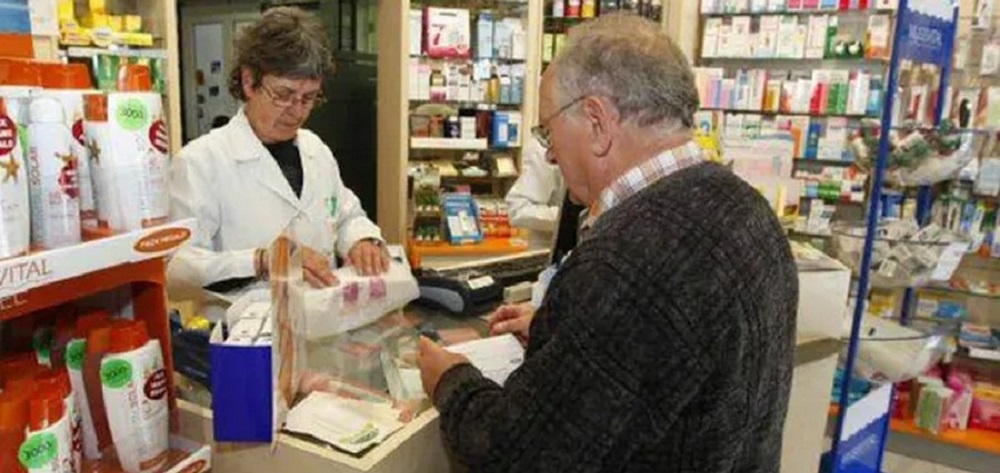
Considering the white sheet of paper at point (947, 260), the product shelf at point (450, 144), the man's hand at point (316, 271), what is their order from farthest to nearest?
the product shelf at point (450, 144) → the white sheet of paper at point (947, 260) → the man's hand at point (316, 271)

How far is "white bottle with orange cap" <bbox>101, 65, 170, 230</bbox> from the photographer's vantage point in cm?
109

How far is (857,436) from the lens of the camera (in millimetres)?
2928

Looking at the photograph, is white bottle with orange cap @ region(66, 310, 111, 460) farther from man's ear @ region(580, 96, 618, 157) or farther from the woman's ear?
the woman's ear

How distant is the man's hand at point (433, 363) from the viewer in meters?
1.32

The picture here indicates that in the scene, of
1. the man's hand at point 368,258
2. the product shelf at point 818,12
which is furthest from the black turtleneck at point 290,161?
the product shelf at point 818,12

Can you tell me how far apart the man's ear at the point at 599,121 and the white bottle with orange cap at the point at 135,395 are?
2.57 feet

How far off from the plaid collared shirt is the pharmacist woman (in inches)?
34.4

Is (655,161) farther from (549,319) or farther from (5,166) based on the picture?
(5,166)

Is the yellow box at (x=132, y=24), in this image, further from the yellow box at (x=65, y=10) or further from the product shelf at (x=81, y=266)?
the product shelf at (x=81, y=266)

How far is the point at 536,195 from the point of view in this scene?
12.6 feet

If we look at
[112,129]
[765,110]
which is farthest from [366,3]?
[112,129]

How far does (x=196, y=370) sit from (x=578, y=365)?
2.59 ft

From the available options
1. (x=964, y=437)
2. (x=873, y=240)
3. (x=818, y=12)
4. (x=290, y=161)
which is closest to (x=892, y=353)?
(x=873, y=240)

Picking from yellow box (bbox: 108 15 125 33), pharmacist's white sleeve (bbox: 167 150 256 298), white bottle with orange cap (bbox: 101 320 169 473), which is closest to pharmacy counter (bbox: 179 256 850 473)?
white bottle with orange cap (bbox: 101 320 169 473)
